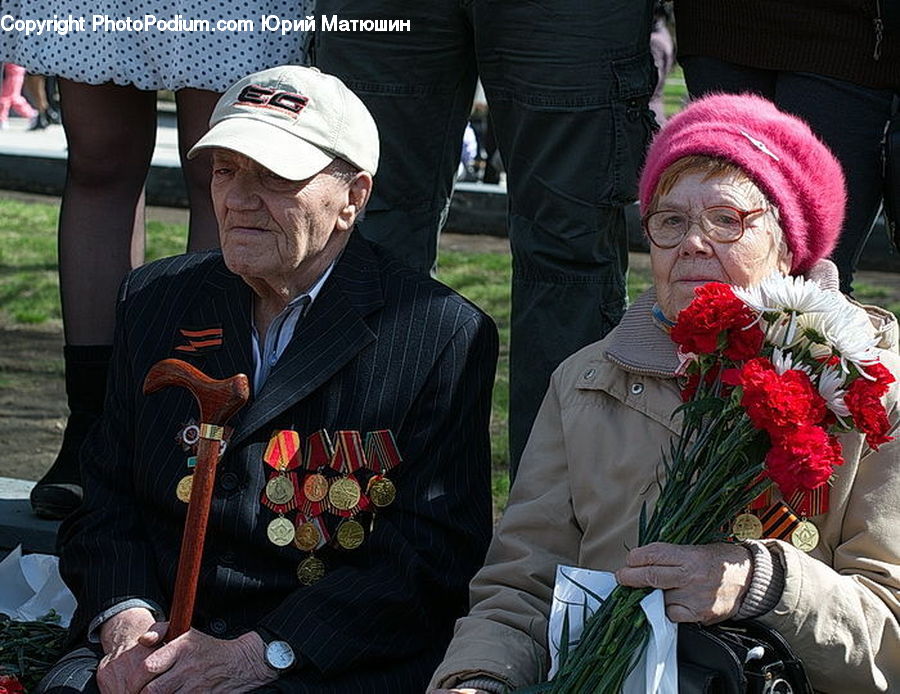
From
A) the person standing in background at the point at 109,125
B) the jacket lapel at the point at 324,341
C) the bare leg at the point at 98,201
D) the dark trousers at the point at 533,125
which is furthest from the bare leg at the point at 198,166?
the jacket lapel at the point at 324,341

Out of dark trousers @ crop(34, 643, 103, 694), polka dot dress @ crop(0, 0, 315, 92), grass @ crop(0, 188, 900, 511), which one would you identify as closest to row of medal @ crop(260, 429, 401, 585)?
dark trousers @ crop(34, 643, 103, 694)

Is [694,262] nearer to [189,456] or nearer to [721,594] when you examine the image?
[721,594]

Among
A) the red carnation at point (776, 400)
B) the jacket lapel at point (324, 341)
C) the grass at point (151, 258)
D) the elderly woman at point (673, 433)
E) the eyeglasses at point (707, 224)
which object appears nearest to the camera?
the red carnation at point (776, 400)

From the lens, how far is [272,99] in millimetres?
2994

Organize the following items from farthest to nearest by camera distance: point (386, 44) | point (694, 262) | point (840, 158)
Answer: point (386, 44), point (840, 158), point (694, 262)

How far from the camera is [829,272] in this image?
2.80m

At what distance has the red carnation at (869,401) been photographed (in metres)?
2.31

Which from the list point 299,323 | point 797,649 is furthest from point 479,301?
point 797,649

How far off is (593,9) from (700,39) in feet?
0.89

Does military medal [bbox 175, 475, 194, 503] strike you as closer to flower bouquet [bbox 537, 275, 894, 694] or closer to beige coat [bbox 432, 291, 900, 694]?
beige coat [bbox 432, 291, 900, 694]

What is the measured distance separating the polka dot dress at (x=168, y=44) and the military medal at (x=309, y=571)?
1.43 metres

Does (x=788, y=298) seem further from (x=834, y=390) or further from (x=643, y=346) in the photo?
(x=643, y=346)

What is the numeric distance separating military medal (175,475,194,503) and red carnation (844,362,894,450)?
128 centimetres

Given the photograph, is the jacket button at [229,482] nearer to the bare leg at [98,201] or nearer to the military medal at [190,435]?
the military medal at [190,435]
